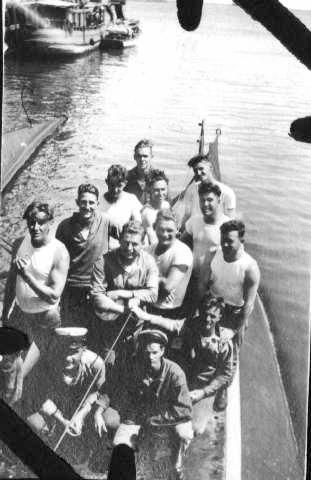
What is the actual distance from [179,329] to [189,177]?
58 cm

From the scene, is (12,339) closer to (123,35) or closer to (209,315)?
(209,315)

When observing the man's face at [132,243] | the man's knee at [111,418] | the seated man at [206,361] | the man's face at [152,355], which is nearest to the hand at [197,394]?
the seated man at [206,361]

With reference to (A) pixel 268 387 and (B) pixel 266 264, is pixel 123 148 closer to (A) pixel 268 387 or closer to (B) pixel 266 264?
(B) pixel 266 264

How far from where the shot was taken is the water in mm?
1970

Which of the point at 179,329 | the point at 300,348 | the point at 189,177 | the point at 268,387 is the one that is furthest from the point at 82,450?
the point at 189,177

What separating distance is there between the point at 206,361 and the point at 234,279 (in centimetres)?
34

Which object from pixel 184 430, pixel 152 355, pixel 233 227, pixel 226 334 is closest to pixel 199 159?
pixel 233 227

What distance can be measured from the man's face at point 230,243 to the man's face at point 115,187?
1.38ft

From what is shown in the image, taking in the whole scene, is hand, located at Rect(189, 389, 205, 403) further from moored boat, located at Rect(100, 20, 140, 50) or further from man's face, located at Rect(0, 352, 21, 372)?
moored boat, located at Rect(100, 20, 140, 50)

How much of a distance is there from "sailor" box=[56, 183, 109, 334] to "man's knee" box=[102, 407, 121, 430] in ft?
1.13

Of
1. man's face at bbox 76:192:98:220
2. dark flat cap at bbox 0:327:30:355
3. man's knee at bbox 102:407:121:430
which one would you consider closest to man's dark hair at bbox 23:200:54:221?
man's face at bbox 76:192:98:220

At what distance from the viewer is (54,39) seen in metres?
2.08

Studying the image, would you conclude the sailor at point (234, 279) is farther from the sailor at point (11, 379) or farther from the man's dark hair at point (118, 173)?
the sailor at point (11, 379)

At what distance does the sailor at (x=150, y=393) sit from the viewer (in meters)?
2.11
